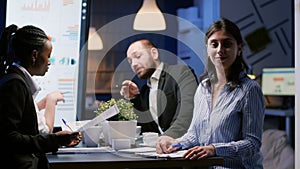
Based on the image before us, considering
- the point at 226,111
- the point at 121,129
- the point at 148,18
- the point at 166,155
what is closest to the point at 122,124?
the point at 121,129

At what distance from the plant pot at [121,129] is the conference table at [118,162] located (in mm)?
161

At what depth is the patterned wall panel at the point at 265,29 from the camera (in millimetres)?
4117

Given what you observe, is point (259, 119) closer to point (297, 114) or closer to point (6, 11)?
point (297, 114)

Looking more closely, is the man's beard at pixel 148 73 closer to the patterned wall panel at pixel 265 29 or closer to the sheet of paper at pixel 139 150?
the sheet of paper at pixel 139 150

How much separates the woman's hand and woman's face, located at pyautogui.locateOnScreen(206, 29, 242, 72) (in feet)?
1.30

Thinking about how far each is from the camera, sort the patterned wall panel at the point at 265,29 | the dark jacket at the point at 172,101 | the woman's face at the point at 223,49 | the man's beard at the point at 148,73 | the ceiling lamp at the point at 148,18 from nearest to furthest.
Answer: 1. the woman's face at the point at 223,49
2. the dark jacket at the point at 172,101
3. the man's beard at the point at 148,73
4. the ceiling lamp at the point at 148,18
5. the patterned wall panel at the point at 265,29

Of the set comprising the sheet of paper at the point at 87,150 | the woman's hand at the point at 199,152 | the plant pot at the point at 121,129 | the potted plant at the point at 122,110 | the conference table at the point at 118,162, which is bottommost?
the sheet of paper at the point at 87,150

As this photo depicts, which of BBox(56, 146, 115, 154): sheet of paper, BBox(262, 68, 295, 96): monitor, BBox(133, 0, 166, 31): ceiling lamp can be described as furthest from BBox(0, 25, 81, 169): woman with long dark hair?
BBox(262, 68, 295, 96): monitor

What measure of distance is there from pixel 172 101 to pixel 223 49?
17.3 inches

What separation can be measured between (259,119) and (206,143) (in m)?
0.24

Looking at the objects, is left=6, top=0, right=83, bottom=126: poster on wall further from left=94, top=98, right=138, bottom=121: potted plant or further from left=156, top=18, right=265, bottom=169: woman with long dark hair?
left=156, top=18, right=265, bottom=169: woman with long dark hair

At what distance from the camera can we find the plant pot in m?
1.78

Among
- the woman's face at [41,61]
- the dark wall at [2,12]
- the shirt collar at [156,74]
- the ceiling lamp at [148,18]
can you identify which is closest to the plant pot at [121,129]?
the woman's face at [41,61]

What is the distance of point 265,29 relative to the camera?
4.16 meters
